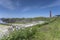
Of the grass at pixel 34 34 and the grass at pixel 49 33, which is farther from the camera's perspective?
the grass at pixel 49 33

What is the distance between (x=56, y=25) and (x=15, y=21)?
21.9 meters

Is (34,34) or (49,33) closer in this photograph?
(34,34)

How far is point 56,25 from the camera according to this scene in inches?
313

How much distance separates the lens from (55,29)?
7543 millimetres

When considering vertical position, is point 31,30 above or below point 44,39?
above

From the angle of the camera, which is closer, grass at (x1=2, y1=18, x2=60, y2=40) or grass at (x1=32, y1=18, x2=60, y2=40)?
grass at (x1=2, y1=18, x2=60, y2=40)

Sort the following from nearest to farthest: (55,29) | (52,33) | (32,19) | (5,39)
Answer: (5,39) < (52,33) < (55,29) < (32,19)

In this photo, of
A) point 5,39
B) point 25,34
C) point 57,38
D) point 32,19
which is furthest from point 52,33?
point 32,19

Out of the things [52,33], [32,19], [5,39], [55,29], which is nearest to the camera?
[5,39]

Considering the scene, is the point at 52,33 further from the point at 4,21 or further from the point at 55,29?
the point at 4,21

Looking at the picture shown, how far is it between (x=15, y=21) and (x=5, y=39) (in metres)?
23.2

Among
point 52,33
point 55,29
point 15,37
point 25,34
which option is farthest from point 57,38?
point 15,37

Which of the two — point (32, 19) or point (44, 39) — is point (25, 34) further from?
point (32, 19)

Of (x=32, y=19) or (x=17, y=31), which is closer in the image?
(x=17, y=31)
